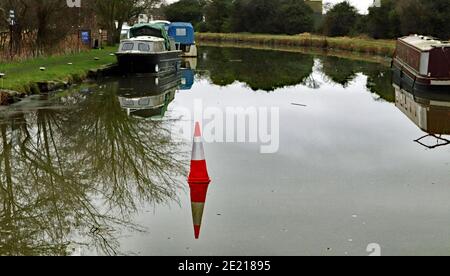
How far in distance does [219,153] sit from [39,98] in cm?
860

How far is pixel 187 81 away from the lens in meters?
26.0

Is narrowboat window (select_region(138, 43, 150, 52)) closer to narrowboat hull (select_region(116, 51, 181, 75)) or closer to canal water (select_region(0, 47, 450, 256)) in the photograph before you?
narrowboat hull (select_region(116, 51, 181, 75))

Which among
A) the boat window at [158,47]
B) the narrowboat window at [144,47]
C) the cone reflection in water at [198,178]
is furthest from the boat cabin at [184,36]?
the cone reflection in water at [198,178]

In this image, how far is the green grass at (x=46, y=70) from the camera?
17719mm

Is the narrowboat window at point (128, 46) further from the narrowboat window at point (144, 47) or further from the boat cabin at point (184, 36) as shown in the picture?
the boat cabin at point (184, 36)

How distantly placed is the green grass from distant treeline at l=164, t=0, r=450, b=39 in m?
28.5

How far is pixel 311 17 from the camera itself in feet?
233

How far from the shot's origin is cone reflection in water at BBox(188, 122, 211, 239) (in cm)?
754

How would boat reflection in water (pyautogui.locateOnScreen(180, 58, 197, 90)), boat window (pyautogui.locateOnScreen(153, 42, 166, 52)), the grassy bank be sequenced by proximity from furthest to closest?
the grassy bank
boat window (pyautogui.locateOnScreen(153, 42, 166, 52))
boat reflection in water (pyautogui.locateOnScreen(180, 58, 197, 90))

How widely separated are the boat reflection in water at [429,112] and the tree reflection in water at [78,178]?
5618 millimetres

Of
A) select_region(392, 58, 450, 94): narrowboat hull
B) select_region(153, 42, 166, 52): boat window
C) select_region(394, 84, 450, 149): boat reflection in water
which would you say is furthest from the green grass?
select_region(392, 58, 450, 94): narrowboat hull

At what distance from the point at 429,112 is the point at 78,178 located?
38.1 ft
